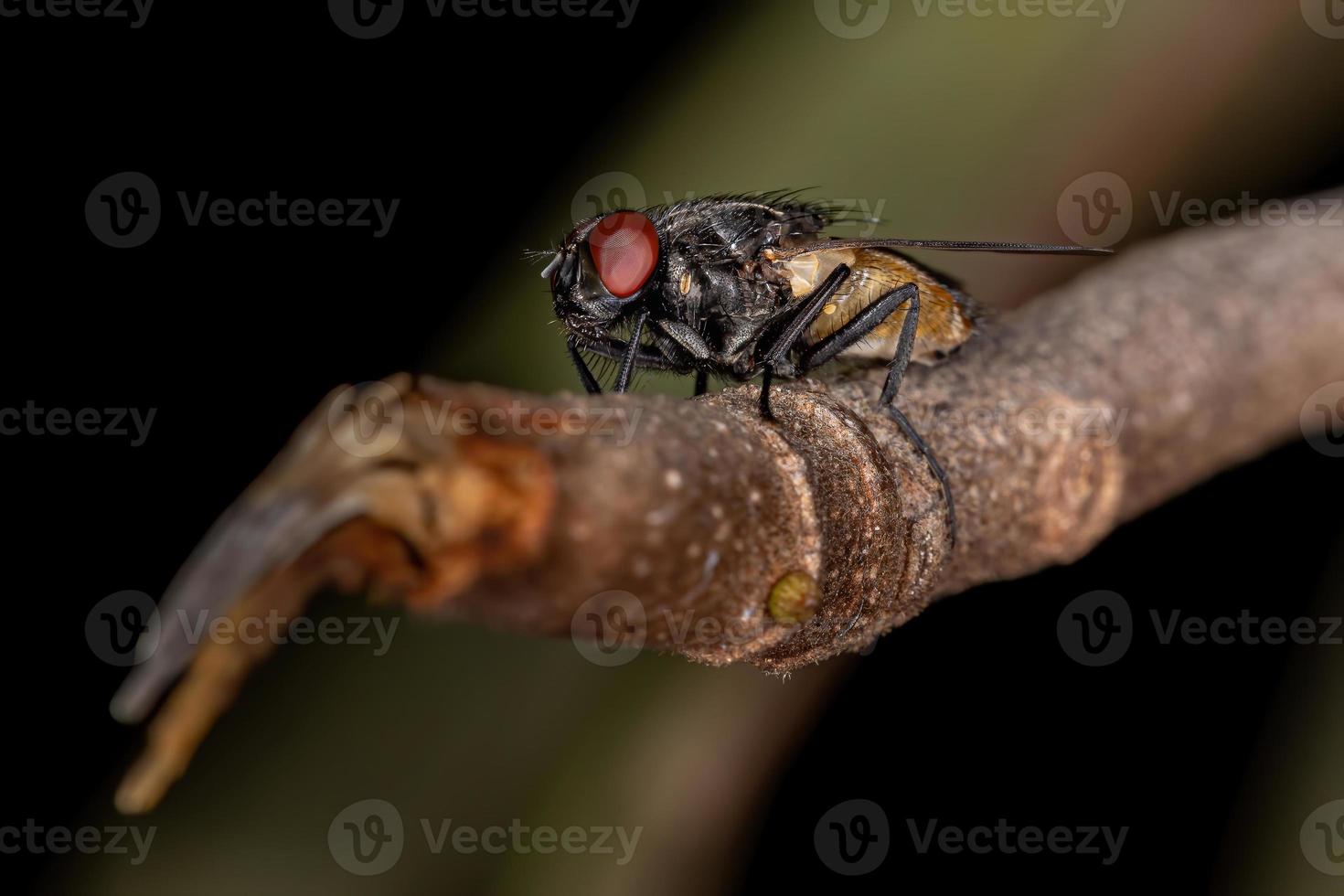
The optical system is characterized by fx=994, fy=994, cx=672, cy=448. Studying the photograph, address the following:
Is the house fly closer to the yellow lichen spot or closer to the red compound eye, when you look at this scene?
the red compound eye

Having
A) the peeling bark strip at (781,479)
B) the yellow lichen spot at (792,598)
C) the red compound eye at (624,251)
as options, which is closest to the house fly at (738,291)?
the red compound eye at (624,251)

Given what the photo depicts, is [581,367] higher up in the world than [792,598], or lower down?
higher up

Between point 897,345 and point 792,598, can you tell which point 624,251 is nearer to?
point 897,345

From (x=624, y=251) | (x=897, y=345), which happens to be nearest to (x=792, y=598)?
(x=897, y=345)

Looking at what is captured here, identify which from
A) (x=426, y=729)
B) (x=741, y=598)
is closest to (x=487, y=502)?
(x=741, y=598)

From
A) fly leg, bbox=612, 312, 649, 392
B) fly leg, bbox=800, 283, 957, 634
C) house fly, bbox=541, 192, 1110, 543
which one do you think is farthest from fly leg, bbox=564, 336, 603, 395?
fly leg, bbox=800, 283, 957, 634

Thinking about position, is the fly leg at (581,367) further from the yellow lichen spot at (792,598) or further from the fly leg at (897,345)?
the yellow lichen spot at (792,598)
